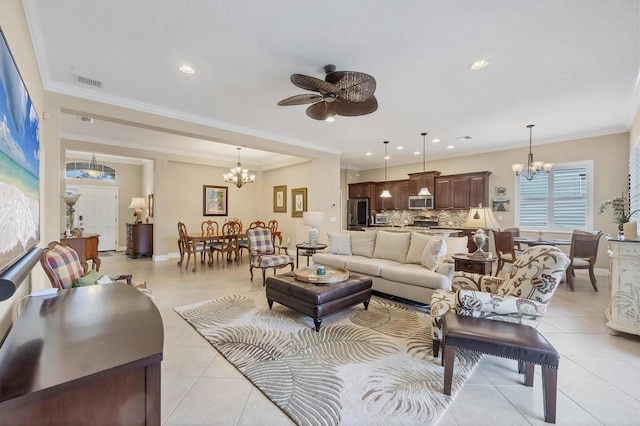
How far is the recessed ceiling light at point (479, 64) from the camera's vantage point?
2910 mm

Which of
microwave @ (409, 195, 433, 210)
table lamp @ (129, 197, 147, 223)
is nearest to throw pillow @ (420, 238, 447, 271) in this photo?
microwave @ (409, 195, 433, 210)

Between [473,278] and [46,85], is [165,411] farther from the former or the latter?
[46,85]

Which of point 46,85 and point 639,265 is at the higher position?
point 46,85

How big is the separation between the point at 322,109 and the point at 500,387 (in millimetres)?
3046

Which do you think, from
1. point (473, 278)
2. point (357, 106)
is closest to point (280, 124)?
point (357, 106)

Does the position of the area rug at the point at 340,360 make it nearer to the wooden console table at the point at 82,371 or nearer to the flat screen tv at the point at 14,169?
the wooden console table at the point at 82,371

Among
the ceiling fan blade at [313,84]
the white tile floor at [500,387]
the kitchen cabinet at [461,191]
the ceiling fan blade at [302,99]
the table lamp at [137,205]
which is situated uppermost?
the ceiling fan blade at [313,84]

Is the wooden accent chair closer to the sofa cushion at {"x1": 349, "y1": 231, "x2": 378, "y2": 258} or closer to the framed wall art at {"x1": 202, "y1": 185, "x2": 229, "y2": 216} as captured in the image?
the sofa cushion at {"x1": 349, "y1": 231, "x2": 378, "y2": 258}

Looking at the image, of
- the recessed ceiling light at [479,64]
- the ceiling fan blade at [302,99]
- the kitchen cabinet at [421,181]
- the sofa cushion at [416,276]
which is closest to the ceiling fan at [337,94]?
the ceiling fan blade at [302,99]

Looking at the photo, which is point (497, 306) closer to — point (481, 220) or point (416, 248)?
point (416, 248)

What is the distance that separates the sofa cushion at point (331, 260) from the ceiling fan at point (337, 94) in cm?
240

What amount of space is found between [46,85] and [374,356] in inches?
187

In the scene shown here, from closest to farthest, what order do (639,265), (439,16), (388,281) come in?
(439,16), (639,265), (388,281)

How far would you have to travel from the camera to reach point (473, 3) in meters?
2.11
